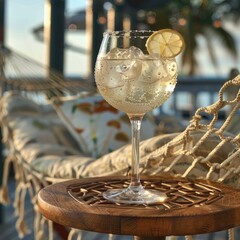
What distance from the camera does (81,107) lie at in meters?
2.49

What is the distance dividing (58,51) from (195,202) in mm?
3279

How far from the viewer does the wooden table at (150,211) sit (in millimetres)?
936

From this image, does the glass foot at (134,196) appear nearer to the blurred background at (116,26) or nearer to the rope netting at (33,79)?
the rope netting at (33,79)

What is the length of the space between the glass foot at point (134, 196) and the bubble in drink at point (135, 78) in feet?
0.50

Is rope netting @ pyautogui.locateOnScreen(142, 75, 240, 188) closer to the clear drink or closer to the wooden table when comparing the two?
the wooden table

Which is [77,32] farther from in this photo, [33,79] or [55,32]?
[33,79]

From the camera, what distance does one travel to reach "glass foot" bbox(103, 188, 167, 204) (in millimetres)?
1049

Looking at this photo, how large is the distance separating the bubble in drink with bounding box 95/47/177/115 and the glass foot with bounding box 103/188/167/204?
0.15m

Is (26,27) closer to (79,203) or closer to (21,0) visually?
(21,0)

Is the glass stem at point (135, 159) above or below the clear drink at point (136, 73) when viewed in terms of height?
below

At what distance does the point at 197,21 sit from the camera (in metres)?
15.7

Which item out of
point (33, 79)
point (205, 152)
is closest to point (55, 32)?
point (33, 79)

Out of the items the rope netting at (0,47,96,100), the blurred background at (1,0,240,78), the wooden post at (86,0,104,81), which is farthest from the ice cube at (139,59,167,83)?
the wooden post at (86,0,104,81)

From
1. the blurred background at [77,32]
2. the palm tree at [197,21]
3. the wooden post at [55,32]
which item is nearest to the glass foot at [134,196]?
the blurred background at [77,32]
